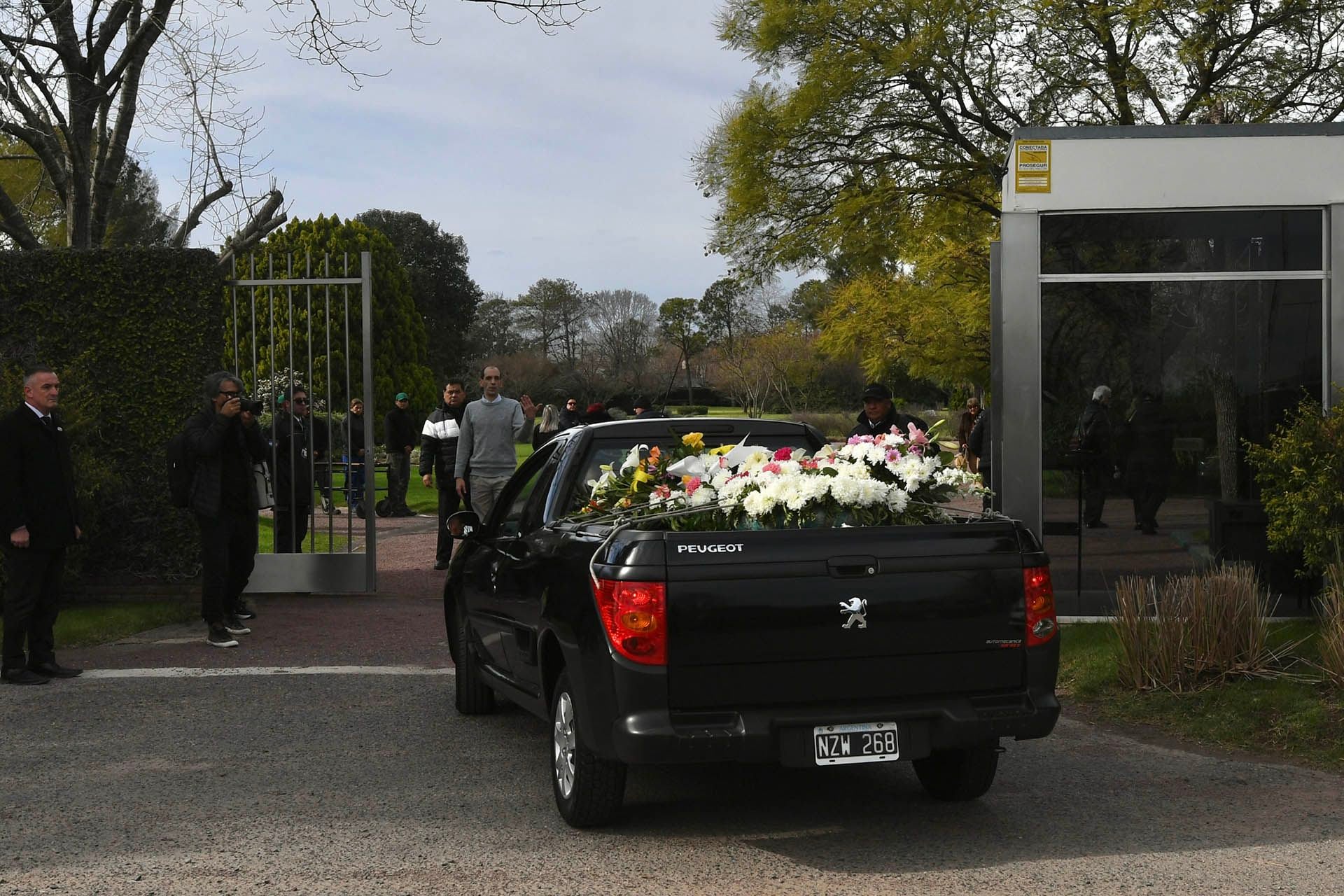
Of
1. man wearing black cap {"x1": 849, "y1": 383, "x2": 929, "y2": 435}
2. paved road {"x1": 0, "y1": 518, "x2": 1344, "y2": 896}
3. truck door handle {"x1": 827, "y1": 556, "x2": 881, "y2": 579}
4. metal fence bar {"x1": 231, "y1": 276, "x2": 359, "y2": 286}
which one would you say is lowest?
paved road {"x1": 0, "y1": 518, "x2": 1344, "y2": 896}

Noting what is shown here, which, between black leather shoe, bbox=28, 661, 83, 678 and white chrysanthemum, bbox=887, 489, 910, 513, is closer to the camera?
white chrysanthemum, bbox=887, 489, 910, 513

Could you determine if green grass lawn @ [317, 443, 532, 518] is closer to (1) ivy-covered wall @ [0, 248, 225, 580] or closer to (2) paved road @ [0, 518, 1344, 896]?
(1) ivy-covered wall @ [0, 248, 225, 580]

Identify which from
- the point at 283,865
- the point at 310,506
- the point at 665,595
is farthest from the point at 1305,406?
the point at 310,506

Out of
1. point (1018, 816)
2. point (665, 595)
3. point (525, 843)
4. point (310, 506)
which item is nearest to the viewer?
point (665, 595)

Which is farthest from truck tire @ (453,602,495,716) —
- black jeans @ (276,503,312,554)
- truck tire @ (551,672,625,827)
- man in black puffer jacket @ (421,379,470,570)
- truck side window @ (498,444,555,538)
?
man in black puffer jacket @ (421,379,470,570)

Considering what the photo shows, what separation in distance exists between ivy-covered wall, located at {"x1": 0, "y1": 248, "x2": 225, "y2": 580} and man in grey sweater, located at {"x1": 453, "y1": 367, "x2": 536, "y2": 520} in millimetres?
2330

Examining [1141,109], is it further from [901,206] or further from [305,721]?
[305,721]

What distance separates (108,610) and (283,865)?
291 inches

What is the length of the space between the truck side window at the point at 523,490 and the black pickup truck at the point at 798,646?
164cm

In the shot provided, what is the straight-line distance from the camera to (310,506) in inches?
526

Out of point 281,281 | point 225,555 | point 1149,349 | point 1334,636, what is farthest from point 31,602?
point 1149,349

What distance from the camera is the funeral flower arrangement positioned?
18.2 feet

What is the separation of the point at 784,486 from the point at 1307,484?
5.35 metres

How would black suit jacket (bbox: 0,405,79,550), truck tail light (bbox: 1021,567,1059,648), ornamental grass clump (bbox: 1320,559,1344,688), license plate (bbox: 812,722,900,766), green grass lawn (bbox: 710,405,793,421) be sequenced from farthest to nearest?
green grass lawn (bbox: 710,405,793,421) → black suit jacket (bbox: 0,405,79,550) → ornamental grass clump (bbox: 1320,559,1344,688) → truck tail light (bbox: 1021,567,1059,648) → license plate (bbox: 812,722,900,766)
